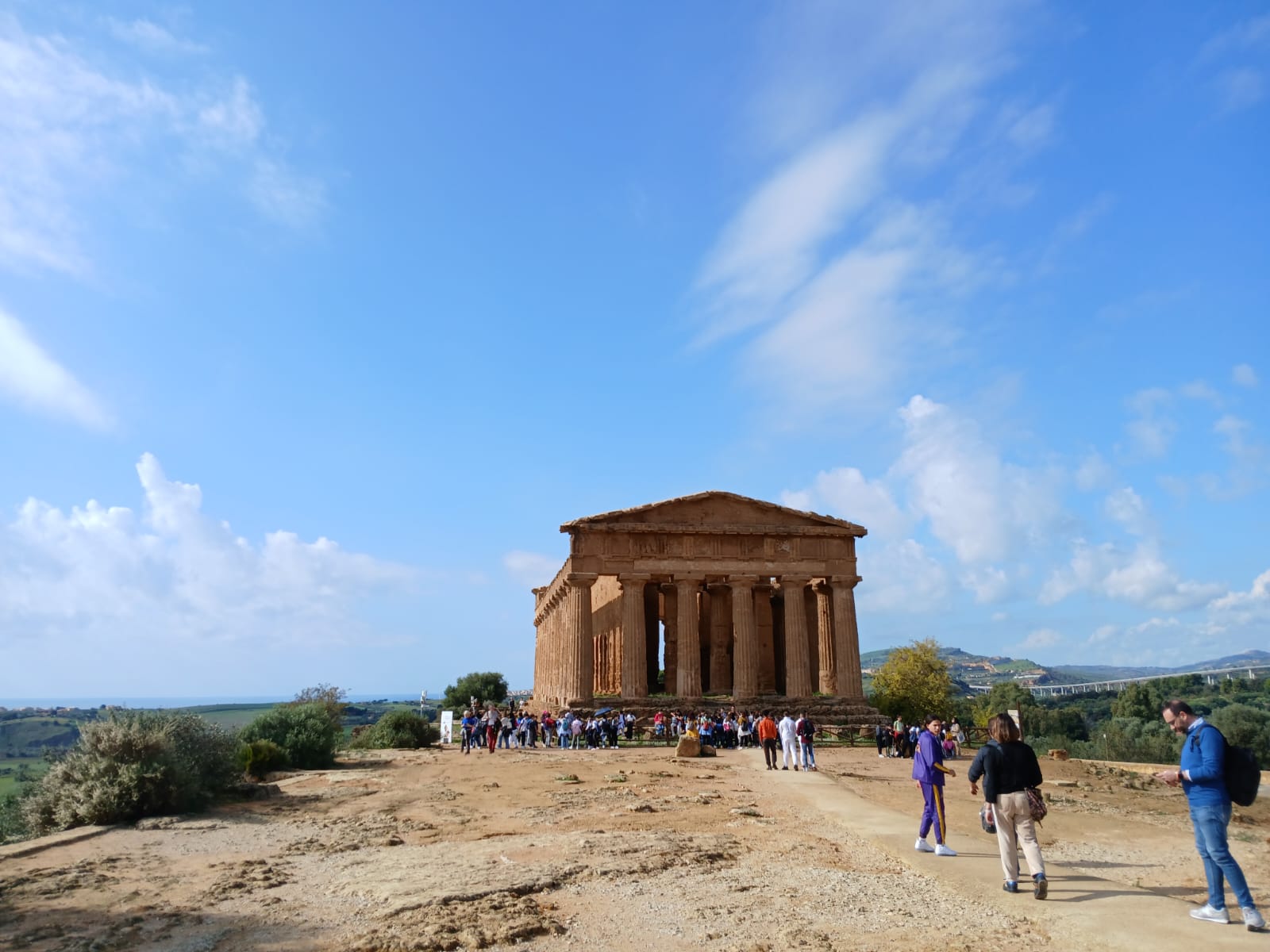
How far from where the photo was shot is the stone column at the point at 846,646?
4288 cm

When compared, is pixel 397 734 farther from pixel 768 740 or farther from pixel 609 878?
pixel 609 878

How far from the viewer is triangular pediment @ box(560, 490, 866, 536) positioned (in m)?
42.2

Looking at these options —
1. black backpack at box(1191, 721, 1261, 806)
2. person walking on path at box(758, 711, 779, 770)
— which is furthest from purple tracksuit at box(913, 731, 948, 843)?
person walking on path at box(758, 711, 779, 770)

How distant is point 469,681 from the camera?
92688 mm

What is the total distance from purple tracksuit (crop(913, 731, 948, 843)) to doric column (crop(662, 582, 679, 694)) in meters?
34.1

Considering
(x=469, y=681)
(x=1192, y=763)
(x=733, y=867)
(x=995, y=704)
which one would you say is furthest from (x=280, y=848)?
(x=469, y=681)

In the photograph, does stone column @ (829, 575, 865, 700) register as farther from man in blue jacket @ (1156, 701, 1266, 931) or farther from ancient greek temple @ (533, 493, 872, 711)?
man in blue jacket @ (1156, 701, 1266, 931)

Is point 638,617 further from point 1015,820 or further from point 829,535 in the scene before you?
point 1015,820

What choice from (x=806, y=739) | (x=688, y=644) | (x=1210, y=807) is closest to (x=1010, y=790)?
(x=1210, y=807)

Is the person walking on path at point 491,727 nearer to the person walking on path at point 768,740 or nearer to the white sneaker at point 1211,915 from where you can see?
the person walking on path at point 768,740

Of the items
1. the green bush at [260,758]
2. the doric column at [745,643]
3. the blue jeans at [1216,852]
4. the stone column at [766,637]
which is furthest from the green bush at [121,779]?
the stone column at [766,637]

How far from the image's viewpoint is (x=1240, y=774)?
293 inches

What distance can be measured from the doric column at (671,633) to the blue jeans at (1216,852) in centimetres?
3762

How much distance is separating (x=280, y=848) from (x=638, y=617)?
30334 mm
